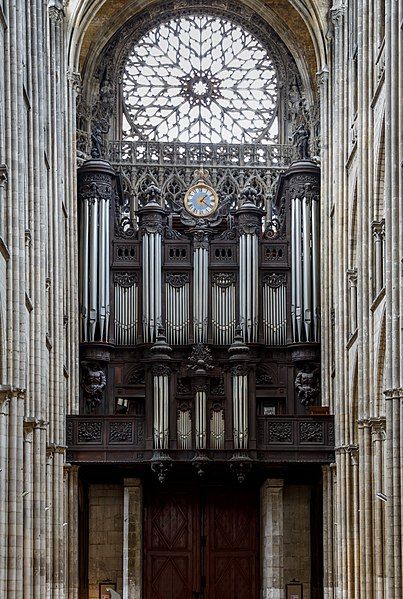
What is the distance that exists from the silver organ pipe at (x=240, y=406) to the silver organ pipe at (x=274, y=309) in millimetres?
3485

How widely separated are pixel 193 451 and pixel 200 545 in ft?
17.5

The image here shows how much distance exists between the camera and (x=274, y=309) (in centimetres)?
4962

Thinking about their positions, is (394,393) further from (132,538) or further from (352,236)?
(132,538)

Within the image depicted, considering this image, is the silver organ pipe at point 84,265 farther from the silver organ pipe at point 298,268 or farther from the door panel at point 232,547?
the door panel at point 232,547

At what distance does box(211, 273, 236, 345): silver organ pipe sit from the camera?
49.5m

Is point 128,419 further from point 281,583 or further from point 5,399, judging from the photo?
point 5,399

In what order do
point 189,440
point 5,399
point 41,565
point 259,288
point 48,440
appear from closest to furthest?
1. point 5,399
2. point 41,565
3. point 48,440
4. point 189,440
5. point 259,288

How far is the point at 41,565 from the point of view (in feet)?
124

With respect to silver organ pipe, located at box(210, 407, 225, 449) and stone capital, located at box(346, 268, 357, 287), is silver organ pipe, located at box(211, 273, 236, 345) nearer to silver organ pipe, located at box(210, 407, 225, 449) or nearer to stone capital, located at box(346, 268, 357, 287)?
silver organ pipe, located at box(210, 407, 225, 449)

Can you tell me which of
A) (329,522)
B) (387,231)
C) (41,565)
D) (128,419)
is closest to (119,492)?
(128,419)

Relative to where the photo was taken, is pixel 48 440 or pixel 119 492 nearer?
pixel 48 440

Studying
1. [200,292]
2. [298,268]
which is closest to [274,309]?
[298,268]

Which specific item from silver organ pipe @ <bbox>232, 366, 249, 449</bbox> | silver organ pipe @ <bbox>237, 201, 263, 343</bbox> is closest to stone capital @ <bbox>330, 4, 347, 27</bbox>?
silver organ pipe @ <bbox>237, 201, 263, 343</bbox>

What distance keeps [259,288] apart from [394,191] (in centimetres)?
1675
